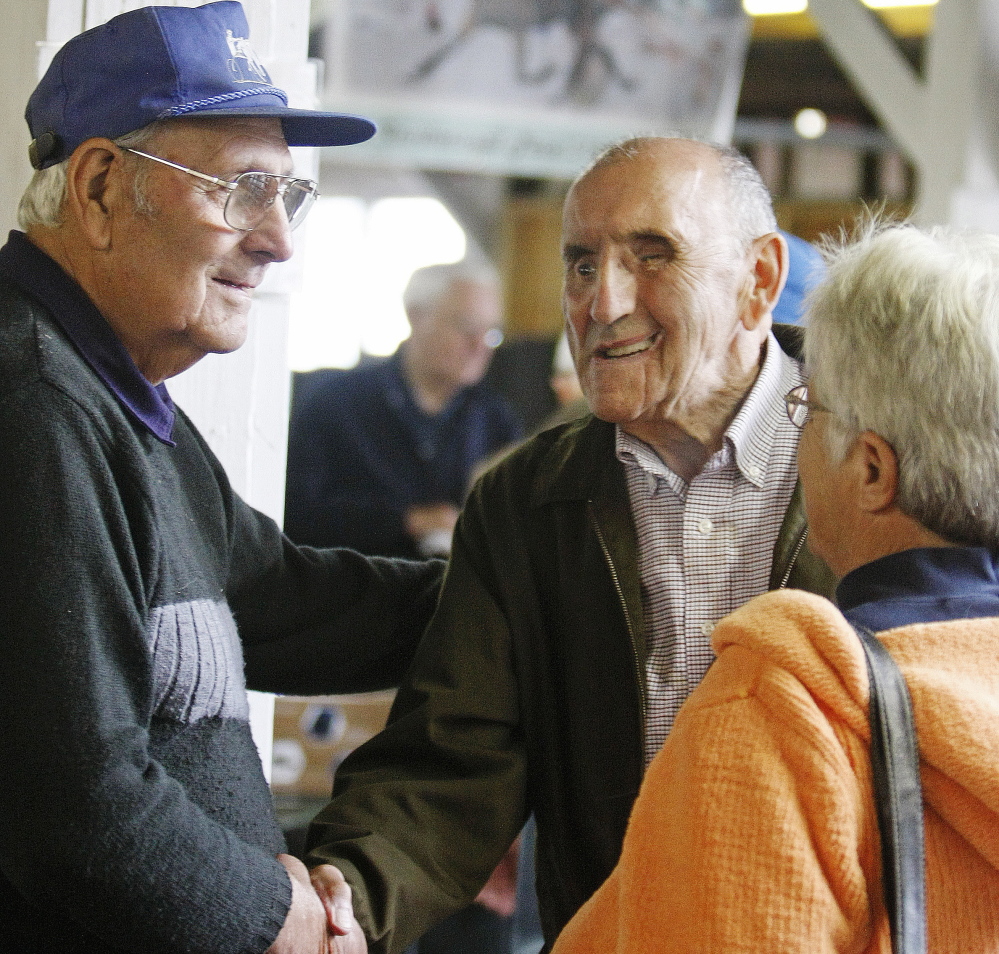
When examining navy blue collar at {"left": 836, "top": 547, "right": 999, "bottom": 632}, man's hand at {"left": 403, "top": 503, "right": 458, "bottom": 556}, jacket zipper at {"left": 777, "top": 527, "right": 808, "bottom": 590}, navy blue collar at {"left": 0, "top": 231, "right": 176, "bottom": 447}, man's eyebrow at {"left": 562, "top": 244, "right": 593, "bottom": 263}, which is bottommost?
man's hand at {"left": 403, "top": 503, "right": 458, "bottom": 556}

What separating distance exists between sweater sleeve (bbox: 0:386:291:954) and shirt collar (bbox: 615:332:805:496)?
80 cm

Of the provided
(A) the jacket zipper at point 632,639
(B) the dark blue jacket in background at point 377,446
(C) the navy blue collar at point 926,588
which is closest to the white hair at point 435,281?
(B) the dark blue jacket in background at point 377,446

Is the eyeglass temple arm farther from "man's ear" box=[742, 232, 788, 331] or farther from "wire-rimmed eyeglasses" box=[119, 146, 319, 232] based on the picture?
"man's ear" box=[742, 232, 788, 331]

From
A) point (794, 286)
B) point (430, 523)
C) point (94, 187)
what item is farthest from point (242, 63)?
point (430, 523)

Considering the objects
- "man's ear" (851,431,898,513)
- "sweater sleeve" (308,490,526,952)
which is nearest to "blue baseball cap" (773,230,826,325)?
"sweater sleeve" (308,490,526,952)

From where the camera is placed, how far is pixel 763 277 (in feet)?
6.18

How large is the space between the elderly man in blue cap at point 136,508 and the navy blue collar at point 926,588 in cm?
72

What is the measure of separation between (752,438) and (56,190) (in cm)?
100

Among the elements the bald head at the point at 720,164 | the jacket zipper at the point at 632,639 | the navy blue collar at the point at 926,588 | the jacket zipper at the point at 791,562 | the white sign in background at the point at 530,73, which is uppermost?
the white sign in background at the point at 530,73

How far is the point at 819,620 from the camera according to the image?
3.48 ft

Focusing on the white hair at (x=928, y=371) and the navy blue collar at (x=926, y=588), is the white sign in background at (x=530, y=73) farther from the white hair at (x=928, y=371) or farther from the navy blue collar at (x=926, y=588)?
the navy blue collar at (x=926, y=588)

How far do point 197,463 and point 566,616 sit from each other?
0.57 m

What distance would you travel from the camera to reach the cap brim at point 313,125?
1453 mm

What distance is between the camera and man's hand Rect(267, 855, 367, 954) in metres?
1.36
